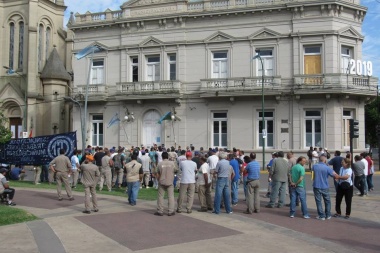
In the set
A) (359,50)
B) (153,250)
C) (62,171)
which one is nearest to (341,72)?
(359,50)

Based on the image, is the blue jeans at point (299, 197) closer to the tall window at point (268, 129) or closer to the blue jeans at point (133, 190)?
the blue jeans at point (133, 190)

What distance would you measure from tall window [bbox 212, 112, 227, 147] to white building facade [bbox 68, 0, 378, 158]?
7cm

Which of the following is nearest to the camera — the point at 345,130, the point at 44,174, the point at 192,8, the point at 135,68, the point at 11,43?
the point at 44,174

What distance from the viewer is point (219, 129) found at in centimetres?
2917

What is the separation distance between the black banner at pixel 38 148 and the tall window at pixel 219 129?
39.9ft

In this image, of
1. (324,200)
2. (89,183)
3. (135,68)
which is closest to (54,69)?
(135,68)

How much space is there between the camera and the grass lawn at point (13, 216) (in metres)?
10.7

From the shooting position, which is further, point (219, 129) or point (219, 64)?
point (219, 64)

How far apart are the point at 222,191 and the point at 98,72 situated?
73.5ft

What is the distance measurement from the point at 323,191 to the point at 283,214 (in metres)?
1.42

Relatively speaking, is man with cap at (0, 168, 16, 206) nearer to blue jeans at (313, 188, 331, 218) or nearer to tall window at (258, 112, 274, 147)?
blue jeans at (313, 188, 331, 218)

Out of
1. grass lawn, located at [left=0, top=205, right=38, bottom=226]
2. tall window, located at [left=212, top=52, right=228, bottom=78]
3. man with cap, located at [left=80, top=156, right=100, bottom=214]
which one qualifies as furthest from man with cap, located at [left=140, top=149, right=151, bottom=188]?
tall window, located at [left=212, top=52, right=228, bottom=78]

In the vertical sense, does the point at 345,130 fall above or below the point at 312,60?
below

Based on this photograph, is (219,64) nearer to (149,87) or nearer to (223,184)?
(149,87)
